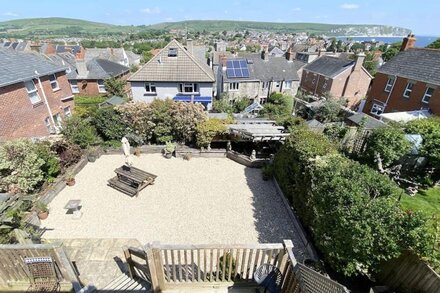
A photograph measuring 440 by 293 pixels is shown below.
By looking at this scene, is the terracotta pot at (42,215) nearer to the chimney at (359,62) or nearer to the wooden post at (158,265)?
the wooden post at (158,265)

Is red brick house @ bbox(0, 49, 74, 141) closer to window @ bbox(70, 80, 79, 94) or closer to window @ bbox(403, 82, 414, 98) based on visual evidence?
window @ bbox(70, 80, 79, 94)

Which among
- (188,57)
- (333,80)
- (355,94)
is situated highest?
(188,57)

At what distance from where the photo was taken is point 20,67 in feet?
54.2

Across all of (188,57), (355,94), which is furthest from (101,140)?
(355,94)

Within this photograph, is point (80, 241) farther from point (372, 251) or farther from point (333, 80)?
point (333, 80)

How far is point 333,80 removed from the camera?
1228 inches

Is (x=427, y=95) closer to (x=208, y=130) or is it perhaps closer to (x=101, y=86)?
(x=208, y=130)

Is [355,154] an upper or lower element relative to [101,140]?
upper

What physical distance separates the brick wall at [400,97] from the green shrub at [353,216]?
17463 mm

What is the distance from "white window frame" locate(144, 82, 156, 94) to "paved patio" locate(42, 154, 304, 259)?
510 inches

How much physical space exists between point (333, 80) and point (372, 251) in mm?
30801

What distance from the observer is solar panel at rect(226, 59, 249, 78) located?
3125 cm

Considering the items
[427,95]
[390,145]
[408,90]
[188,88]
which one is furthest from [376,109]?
[188,88]

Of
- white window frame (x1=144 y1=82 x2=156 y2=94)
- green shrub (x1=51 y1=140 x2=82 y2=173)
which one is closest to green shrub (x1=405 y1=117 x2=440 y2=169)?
green shrub (x1=51 y1=140 x2=82 y2=173)
